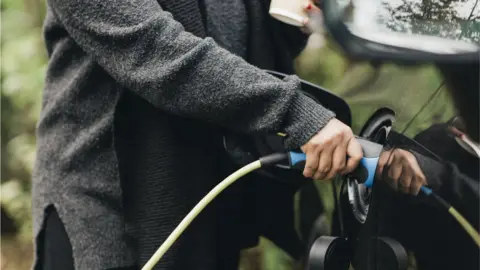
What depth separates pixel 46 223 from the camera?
1.57m

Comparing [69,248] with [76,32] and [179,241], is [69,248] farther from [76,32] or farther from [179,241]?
[76,32]

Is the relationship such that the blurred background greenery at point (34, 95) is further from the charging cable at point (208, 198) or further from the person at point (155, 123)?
the charging cable at point (208, 198)

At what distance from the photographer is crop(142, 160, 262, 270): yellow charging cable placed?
1.32 m

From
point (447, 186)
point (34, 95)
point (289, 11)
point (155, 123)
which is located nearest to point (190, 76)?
point (155, 123)

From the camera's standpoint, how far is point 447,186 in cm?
101

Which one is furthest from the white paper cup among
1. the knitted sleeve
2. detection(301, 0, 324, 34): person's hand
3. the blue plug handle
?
the blue plug handle

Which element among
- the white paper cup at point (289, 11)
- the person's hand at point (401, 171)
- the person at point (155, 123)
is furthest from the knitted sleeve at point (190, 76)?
the white paper cup at point (289, 11)

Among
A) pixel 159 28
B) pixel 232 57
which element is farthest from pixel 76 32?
pixel 232 57

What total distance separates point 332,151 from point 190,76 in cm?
29

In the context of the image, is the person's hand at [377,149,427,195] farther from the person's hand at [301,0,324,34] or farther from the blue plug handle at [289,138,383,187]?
the person's hand at [301,0,324,34]

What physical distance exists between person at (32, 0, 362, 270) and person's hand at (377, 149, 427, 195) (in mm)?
64

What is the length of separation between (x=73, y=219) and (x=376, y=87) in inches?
27.3

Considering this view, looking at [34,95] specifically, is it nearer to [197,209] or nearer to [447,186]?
[197,209]

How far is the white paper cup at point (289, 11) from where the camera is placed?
1.49 meters
